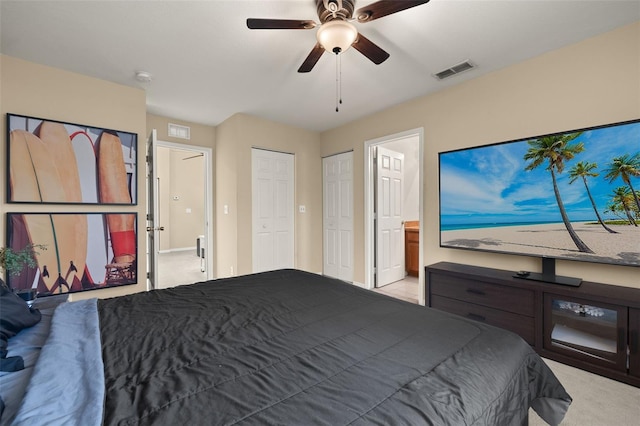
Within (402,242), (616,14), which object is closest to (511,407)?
(616,14)

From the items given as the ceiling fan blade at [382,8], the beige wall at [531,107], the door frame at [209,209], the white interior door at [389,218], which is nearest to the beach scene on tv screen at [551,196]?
the beige wall at [531,107]

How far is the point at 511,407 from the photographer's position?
983mm

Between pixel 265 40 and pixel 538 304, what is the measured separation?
302 centimetres

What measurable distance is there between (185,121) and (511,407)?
15.1 ft

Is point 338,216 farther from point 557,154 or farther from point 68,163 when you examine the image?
point 68,163

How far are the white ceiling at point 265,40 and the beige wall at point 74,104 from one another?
0.36 ft

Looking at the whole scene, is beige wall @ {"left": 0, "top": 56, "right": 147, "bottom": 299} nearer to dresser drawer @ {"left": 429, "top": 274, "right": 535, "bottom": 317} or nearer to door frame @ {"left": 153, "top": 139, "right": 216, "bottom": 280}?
door frame @ {"left": 153, "top": 139, "right": 216, "bottom": 280}

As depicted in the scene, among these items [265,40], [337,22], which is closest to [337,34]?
[337,22]

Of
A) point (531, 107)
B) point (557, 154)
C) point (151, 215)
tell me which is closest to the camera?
point (557, 154)

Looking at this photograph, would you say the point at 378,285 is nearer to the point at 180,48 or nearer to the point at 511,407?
the point at 511,407

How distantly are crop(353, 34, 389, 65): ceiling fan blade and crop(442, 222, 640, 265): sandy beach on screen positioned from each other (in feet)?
6.31

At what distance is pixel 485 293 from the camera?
8.09ft

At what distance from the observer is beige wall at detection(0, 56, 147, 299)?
7.89 feet

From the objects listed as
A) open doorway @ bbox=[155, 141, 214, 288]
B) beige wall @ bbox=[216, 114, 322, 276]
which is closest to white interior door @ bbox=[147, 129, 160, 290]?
beige wall @ bbox=[216, 114, 322, 276]
